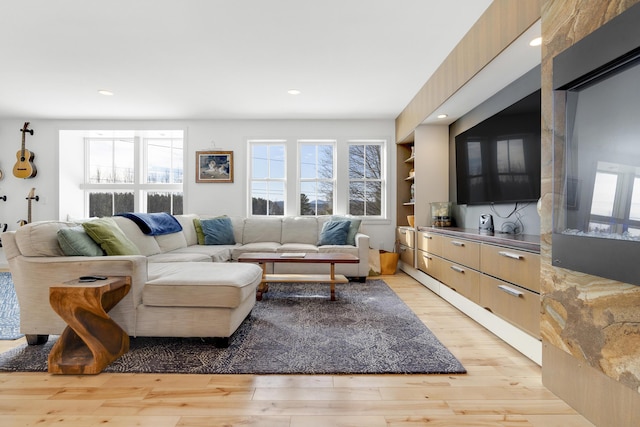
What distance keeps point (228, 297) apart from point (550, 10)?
95.8 inches

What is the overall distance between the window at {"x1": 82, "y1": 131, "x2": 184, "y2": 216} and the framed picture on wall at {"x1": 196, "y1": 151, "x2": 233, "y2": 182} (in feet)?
1.51

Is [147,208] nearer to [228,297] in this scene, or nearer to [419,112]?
[228,297]

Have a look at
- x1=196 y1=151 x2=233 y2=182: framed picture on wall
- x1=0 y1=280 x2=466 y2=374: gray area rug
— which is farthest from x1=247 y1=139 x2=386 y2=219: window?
x1=0 y1=280 x2=466 y2=374: gray area rug

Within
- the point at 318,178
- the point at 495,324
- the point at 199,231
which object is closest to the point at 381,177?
the point at 318,178

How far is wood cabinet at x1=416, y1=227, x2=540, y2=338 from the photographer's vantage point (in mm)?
1859

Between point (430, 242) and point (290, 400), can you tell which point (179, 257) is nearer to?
A: point (290, 400)

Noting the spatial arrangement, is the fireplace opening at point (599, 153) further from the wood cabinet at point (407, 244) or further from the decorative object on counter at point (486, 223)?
the wood cabinet at point (407, 244)

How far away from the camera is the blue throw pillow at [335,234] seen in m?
4.36

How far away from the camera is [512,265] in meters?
2.04

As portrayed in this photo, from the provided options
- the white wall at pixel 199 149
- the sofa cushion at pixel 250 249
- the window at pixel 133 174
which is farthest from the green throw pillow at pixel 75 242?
the window at pixel 133 174

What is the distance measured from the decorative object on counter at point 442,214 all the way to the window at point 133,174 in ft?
13.8

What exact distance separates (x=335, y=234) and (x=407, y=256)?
111cm

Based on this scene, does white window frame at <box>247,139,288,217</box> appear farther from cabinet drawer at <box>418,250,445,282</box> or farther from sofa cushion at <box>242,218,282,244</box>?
cabinet drawer at <box>418,250,445,282</box>

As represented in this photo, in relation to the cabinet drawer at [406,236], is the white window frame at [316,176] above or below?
above
